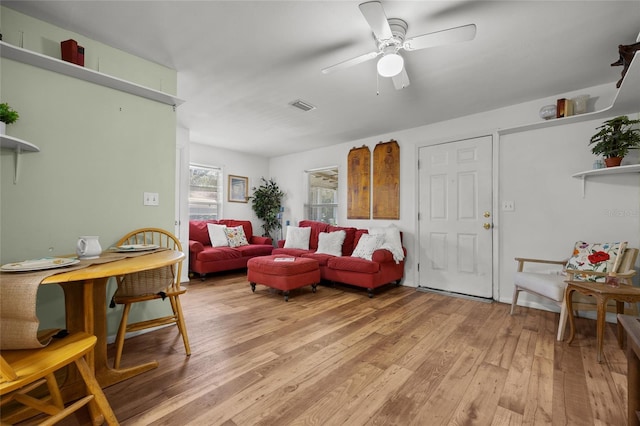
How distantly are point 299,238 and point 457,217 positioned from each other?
2566 mm

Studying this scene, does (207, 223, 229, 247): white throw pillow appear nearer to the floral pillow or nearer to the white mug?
the white mug

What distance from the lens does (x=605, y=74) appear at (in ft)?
8.61

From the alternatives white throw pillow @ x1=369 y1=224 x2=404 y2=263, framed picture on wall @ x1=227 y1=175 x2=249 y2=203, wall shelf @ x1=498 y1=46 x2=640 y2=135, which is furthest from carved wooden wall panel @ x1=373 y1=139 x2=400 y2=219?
framed picture on wall @ x1=227 y1=175 x2=249 y2=203

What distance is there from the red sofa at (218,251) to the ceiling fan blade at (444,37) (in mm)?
3952

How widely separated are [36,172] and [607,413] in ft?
12.4

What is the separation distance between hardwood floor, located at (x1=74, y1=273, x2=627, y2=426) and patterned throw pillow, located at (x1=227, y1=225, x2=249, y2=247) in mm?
2158

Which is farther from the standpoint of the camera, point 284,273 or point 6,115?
point 284,273

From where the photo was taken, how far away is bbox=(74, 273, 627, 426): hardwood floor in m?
1.47

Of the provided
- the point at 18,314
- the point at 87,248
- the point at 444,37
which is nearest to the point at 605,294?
the point at 444,37

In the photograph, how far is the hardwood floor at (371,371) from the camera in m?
1.47

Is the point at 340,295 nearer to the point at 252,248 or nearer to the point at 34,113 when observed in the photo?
the point at 252,248

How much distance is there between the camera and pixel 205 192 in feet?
17.9

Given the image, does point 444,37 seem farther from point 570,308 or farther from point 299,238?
point 299,238

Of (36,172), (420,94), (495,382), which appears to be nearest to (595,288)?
(495,382)
